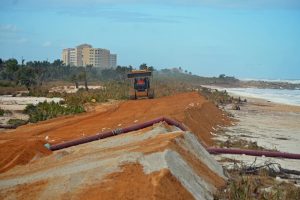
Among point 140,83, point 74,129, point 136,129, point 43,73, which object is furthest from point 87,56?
point 136,129

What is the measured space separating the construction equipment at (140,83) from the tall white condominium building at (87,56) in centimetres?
14225

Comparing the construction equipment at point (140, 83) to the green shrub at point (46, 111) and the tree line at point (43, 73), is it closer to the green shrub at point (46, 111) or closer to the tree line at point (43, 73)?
the green shrub at point (46, 111)

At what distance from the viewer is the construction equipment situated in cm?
3008

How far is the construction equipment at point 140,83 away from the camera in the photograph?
30.1m

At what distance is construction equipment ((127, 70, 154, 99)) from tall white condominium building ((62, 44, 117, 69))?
467 feet

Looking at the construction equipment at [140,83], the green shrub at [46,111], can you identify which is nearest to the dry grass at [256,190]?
the green shrub at [46,111]

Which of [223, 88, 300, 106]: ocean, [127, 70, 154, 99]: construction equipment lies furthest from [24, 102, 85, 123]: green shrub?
[223, 88, 300, 106]: ocean

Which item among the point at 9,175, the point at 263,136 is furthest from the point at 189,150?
the point at 263,136

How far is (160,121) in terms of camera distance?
1239cm

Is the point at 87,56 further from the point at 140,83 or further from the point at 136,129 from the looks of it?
the point at 136,129

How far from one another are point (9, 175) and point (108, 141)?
2.96 m

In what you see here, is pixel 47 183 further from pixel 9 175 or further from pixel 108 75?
pixel 108 75

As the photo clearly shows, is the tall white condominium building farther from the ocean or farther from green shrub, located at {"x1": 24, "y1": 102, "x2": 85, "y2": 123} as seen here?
green shrub, located at {"x1": 24, "y1": 102, "x2": 85, "y2": 123}

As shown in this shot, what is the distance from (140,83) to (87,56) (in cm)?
14944
